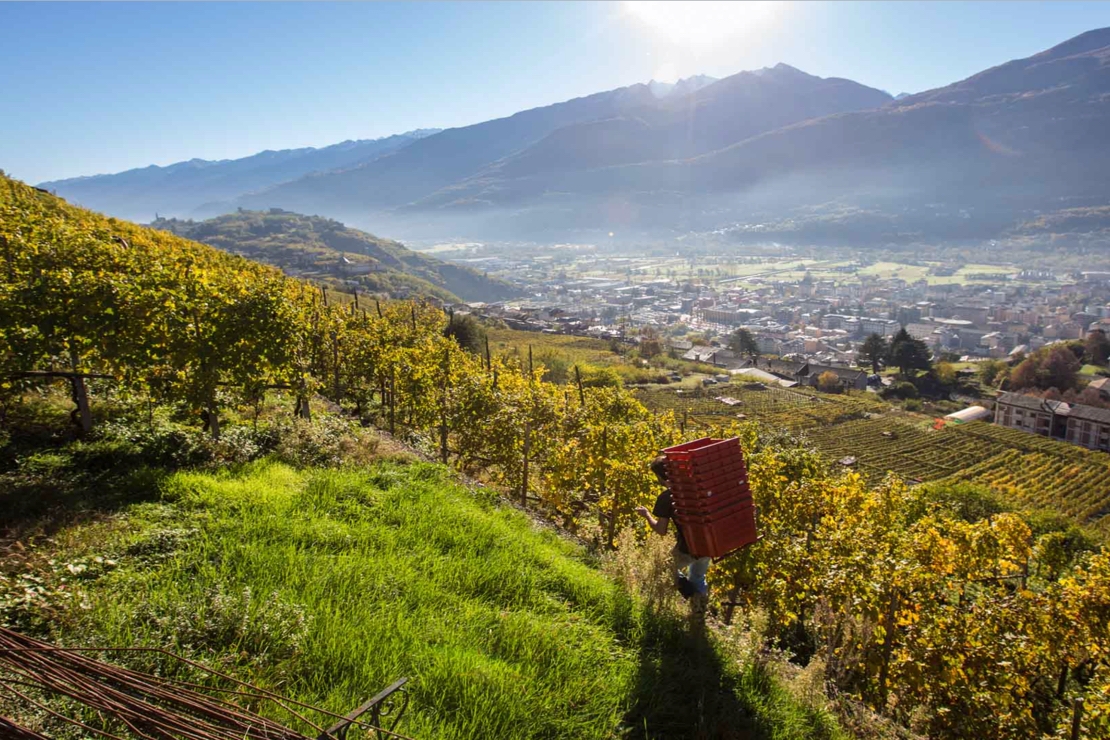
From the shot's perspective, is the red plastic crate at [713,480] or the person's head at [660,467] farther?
Result: the person's head at [660,467]

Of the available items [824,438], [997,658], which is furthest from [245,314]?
[824,438]

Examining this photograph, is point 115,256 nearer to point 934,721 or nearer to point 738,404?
point 934,721

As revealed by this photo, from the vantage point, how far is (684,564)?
181 inches

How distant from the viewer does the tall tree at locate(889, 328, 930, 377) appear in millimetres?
76000

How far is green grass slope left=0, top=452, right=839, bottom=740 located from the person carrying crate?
28cm

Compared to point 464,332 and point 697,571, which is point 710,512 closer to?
point 697,571

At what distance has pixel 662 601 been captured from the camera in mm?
4543

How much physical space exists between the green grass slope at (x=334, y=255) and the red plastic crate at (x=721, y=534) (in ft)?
296

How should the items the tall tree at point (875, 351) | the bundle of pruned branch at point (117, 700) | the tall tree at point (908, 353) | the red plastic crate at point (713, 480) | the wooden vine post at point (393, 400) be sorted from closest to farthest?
the bundle of pruned branch at point (117, 700) < the red plastic crate at point (713, 480) < the wooden vine post at point (393, 400) < the tall tree at point (908, 353) < the tall tree at point (875, 351)

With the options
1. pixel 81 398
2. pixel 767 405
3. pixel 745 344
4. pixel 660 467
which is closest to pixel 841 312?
pixel 745 344

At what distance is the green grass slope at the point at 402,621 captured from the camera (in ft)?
10.00

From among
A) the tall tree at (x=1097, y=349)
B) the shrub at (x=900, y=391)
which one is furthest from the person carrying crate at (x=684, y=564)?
the tall tree at (x=1097, y=349)

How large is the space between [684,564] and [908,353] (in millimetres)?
86854

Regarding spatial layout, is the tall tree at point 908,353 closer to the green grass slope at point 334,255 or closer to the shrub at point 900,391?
the shrub at point 900,391
